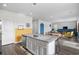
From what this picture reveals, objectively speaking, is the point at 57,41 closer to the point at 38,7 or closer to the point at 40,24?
the point at 40,24

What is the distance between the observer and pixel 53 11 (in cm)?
130

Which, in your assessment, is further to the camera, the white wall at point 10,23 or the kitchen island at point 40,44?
the white wall at point 10,23

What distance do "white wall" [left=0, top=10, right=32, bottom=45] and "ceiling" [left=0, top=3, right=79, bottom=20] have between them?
85 mm

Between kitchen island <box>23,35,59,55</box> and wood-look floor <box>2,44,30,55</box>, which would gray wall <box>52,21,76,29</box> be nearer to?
kitchen island <box>23,35,59,55</box>

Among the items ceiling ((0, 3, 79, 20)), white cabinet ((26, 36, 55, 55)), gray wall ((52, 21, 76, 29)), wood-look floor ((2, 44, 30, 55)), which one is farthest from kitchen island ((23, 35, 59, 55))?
ceiling ((0, 3, 79, 20))

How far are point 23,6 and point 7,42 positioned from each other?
0.73 meters

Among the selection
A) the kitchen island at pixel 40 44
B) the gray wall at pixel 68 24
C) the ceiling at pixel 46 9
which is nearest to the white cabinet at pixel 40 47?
the kitchen island at pixel 40 44

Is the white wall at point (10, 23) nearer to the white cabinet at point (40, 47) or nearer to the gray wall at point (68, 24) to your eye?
the white cabinet at point (40, 47)

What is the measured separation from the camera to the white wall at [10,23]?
129 cm

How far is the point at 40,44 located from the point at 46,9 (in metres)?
0.66

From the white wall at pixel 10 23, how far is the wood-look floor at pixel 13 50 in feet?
0.29

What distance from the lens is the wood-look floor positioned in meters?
1.26

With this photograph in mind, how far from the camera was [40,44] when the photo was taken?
1215 mm

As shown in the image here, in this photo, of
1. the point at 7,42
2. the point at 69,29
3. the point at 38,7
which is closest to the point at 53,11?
the point at 38,7
